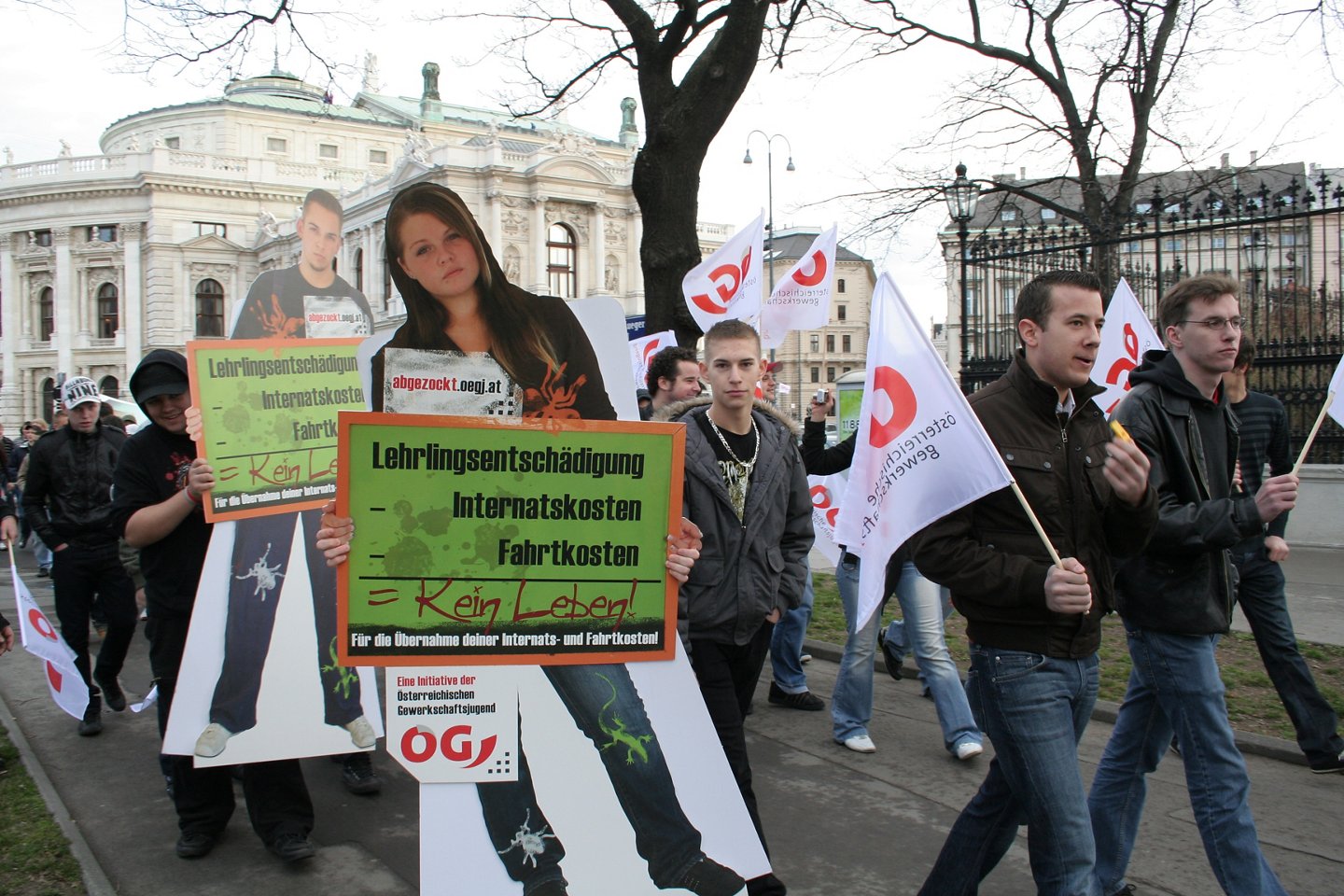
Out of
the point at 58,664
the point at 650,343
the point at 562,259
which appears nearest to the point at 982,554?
the point at 58,664

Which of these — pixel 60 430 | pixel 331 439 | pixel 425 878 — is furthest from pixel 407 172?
pixel 425 878

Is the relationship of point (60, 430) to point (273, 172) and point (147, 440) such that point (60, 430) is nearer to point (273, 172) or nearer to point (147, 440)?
point (147, 440)

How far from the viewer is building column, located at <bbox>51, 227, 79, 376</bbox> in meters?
63.4

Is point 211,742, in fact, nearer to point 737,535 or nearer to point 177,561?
point 177,561

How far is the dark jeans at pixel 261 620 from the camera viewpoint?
420 cm

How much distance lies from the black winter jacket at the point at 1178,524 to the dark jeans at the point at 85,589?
594cm

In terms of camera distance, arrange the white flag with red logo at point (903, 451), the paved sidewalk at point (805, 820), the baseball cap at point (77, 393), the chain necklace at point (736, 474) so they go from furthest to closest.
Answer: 1. the baseball cap at point (77, 393)
2. the paved sidewalk at point (805, 820)
3. the chain necklace at point (736, 474)
4. the white flag with red logo at point (903, 451)

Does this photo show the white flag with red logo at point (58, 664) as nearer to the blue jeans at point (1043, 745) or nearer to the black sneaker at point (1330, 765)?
the blue jeans at point (1043, 745)

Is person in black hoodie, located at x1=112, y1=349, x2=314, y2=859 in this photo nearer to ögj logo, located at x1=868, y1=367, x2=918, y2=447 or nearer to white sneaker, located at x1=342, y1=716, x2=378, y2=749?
white sneaker, located at x1=342, y1=716, x2=378, y2=749

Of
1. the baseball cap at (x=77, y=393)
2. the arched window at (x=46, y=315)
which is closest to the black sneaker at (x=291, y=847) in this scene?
the baseball cap at (x=77, y=393)

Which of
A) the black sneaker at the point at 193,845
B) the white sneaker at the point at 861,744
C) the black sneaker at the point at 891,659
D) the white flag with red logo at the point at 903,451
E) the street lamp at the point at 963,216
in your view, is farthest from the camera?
the street lamp at the point at 963,216

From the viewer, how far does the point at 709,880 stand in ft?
9.43

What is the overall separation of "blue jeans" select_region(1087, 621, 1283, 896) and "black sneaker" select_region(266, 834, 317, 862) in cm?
286

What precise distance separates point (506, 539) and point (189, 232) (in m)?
67.4
